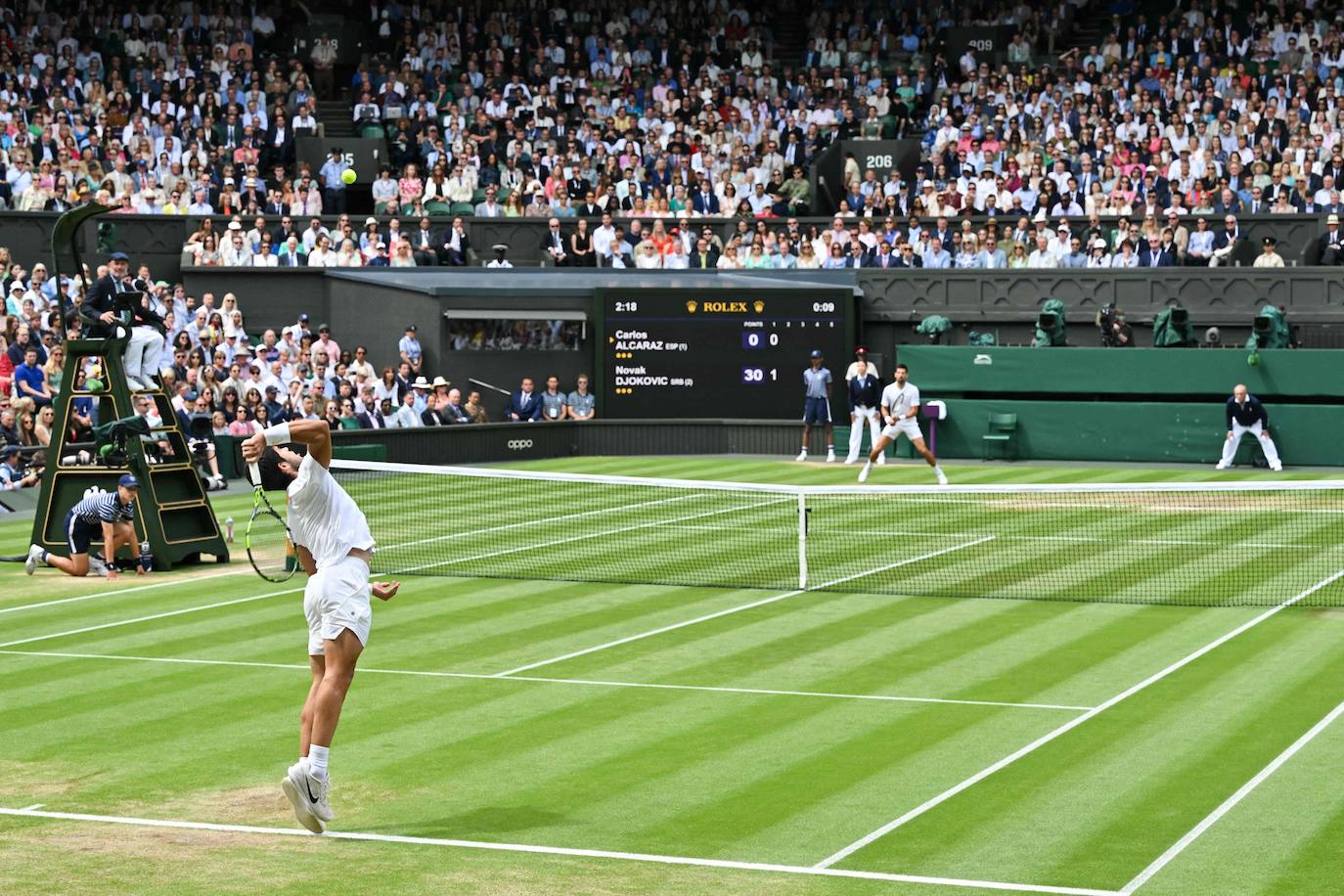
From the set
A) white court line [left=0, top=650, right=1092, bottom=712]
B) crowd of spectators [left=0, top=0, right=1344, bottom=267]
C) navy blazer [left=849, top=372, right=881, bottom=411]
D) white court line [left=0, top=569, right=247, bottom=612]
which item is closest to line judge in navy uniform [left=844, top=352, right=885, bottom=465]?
navy blazer [left=849, top=372, right=881, bottom=411]

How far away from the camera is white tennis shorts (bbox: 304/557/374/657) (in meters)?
10.3

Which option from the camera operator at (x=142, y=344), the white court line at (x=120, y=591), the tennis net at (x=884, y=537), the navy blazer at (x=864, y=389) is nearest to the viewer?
the white court line at (x=120, y=591)

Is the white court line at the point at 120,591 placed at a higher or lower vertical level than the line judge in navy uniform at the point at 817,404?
lower

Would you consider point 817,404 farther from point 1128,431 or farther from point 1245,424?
point 1245,424

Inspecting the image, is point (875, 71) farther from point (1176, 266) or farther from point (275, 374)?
point (275, 374)

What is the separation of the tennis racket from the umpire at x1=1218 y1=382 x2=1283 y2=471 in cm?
1729

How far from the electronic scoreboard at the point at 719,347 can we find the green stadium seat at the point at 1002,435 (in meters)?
3.21

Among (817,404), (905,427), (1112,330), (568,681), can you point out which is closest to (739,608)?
(568,681)

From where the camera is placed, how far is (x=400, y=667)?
15.5 m

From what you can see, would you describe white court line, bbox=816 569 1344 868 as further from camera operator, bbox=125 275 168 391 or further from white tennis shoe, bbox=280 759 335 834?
camera operator, bbox=125 275 168 391

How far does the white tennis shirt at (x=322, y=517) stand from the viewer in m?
10.4

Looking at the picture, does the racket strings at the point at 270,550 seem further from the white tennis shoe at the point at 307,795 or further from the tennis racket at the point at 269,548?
the white tennis shoe at the point at 307,795

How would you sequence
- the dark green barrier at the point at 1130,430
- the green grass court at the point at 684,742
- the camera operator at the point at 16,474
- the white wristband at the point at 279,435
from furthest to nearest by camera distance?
1. the dark green barrier at the point at 1130,430
2. the camera operator at the point at 16,474
3. the white wristband at the point at 279,435
4. the green grass court at the point at 684,742

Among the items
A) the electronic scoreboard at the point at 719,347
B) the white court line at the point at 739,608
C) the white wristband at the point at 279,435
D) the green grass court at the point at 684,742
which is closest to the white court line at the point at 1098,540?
the white court line at the point at 739,608
